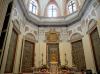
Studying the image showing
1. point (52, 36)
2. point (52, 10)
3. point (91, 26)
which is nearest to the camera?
point (91, 26)

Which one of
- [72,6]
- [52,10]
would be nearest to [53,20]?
[52,10]

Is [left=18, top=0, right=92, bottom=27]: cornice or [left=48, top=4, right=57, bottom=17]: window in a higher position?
[left=48, top=4, right=57, bottom=17]: window

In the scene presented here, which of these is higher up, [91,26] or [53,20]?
[53,20]

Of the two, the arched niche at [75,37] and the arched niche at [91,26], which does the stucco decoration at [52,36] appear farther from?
the arched niche at [91,26]

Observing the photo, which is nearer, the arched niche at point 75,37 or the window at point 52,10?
the arched niche at point 75,37

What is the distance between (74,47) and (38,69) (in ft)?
14.1

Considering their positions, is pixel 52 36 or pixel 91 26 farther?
pixel 52 36

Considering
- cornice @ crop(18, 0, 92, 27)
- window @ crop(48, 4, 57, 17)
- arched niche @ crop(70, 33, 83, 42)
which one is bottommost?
arched niche @ crop(70, 33, 83, 42)

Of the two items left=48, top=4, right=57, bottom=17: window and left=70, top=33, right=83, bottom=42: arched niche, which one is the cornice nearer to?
left=48, top=4, right=57, bottom=17: window

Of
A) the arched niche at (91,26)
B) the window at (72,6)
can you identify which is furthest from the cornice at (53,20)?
the arched niche at (91,26)

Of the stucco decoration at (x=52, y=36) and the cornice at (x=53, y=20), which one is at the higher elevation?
the cornice at (x=53, y=20)

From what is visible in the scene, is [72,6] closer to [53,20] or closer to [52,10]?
[52,10]

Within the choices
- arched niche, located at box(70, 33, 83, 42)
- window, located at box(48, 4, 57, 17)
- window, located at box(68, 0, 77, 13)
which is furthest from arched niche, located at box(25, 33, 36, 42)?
window, located at box(68, 0, 77, 13)

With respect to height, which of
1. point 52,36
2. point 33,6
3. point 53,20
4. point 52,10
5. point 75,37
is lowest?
point 75,37
